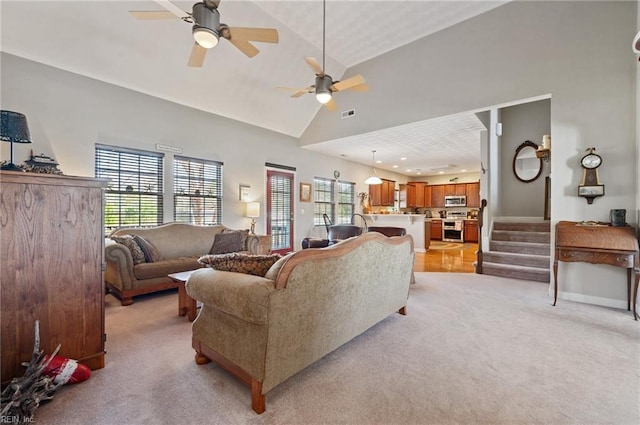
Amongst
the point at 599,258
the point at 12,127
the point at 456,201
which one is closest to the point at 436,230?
the point at 456,201

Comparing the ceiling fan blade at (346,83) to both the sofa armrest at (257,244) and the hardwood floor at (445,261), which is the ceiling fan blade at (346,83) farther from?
the hardwood floor at (445,261)

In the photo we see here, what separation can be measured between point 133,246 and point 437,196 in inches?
431

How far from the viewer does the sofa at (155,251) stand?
3418mm

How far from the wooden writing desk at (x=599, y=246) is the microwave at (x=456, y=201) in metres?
Answer: 7.69

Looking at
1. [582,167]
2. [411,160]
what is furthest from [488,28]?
[411,160]

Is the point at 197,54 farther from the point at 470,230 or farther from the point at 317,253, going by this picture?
the point at 470,230

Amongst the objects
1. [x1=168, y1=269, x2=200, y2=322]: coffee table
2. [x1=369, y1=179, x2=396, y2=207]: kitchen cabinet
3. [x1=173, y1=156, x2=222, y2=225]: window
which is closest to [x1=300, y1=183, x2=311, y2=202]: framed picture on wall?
[x1=173, y1=156, x2=222, y2=225]: window

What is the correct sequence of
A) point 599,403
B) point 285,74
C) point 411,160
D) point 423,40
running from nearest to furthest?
point 599,403 < point 423,40 < point 285,74 < point 411,160

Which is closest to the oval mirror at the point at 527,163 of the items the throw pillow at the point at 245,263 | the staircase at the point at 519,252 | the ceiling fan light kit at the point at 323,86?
the staircase at the point at 519,252

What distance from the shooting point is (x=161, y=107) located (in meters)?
4.70

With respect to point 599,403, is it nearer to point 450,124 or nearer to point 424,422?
point 424,422

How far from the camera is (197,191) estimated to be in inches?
206

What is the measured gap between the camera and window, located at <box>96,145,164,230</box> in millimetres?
4211

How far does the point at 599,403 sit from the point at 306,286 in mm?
1896
